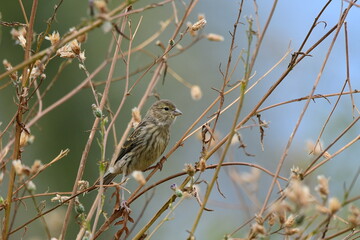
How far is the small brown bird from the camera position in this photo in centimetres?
518

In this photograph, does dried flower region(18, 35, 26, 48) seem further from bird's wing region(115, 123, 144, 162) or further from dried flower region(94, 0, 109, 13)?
bird's wing region(115, 123, 144, 162)

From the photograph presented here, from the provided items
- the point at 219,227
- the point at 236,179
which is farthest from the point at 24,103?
the point at 219,227

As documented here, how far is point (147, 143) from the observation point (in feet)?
17.3

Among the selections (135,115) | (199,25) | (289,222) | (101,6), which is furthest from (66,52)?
(289,222)

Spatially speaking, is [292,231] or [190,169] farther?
[190,169]

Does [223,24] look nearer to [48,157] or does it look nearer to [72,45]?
[48,157]

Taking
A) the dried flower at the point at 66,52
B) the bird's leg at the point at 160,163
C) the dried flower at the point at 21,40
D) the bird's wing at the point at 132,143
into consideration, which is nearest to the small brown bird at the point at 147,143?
the bird's wing at the point at 132,143

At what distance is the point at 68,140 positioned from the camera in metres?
12.3

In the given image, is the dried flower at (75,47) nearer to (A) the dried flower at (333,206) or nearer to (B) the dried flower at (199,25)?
(B) the dried flower at (199,25)

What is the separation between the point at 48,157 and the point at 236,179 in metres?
9.29

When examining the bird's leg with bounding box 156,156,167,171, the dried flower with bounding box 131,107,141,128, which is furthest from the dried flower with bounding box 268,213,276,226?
the bird's leg with bounding box 156,156,167,171

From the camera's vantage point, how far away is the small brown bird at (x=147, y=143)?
5.18m

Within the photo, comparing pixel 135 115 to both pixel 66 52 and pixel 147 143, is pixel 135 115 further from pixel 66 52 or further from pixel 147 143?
pixel 147 143

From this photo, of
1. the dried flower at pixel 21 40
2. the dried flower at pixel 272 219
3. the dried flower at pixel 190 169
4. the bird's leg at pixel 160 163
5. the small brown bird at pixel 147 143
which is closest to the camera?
the dried flower at pixel 272 219
